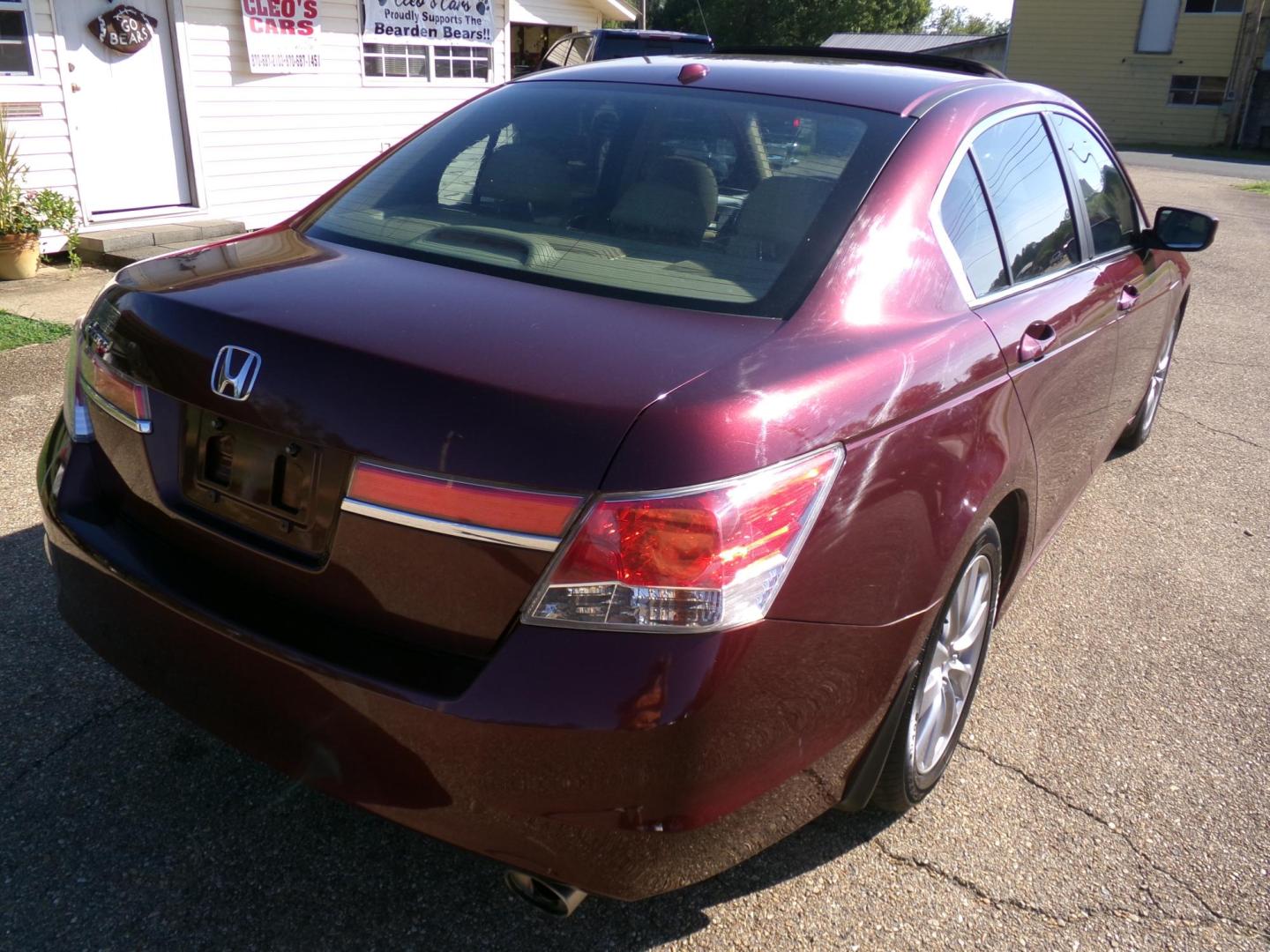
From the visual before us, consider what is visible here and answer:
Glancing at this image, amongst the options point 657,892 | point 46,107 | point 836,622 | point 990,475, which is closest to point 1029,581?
point 990,475

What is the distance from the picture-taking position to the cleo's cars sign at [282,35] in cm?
1012

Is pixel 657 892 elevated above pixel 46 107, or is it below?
below

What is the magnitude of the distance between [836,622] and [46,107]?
883cm

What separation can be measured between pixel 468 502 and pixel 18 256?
7.57 metres

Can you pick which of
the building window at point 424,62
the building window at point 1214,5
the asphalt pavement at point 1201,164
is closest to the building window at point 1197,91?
the building window at point 1214,5

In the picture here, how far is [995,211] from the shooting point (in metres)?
2.78

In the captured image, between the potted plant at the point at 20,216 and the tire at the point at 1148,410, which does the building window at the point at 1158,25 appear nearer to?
the tire at the point at 1148,410

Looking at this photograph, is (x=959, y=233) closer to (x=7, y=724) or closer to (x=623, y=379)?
(x=623, y=379)

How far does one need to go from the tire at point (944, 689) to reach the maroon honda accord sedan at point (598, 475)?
0.05ft

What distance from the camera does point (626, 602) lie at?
173cm

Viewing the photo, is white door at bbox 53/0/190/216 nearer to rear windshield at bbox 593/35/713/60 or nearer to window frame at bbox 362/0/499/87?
window frame at bbox 362/0/499/87

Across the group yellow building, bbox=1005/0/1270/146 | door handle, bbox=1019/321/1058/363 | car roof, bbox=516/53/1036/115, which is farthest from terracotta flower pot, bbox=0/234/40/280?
yellow building, bbox=1005/0/1270/146

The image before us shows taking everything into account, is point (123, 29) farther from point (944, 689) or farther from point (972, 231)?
point (944, 689)

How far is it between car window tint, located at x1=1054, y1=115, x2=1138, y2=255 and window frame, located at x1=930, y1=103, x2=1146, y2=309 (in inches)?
1.1
